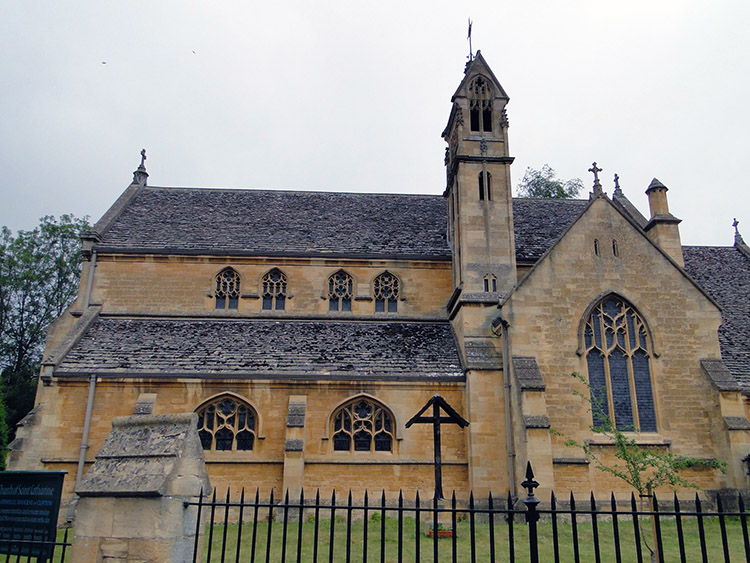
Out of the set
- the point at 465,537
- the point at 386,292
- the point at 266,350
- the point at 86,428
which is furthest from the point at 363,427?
the point at 86,428

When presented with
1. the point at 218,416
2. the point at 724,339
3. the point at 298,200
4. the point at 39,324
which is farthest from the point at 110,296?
the point at 724,339

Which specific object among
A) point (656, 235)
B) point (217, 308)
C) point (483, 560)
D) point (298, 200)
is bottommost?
point (483, 560)

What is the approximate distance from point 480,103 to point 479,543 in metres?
16.3

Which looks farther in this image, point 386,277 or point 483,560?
point 386,277

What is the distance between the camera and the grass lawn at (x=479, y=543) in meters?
11.6

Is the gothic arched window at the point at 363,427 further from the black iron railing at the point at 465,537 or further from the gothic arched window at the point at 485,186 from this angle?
the gothic arched window at the point at 485,186

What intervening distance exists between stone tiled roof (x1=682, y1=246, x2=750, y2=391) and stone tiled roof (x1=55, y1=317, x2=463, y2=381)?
30.6 ft

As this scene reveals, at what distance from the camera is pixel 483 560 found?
11172mm

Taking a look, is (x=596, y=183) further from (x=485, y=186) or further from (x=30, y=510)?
(x=30, y=510)

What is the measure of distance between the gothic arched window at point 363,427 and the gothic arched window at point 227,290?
7.00 meters

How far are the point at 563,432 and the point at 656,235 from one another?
32.8 ft

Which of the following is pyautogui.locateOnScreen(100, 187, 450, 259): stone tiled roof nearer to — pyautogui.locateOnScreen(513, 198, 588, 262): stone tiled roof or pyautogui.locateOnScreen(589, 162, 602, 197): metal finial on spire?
pyautogui.locateOnScreen(513, 198, 588, 262): stone tiled roof

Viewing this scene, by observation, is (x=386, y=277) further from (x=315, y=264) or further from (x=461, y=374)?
(x=461, y=374)

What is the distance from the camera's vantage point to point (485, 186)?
21.4 m
